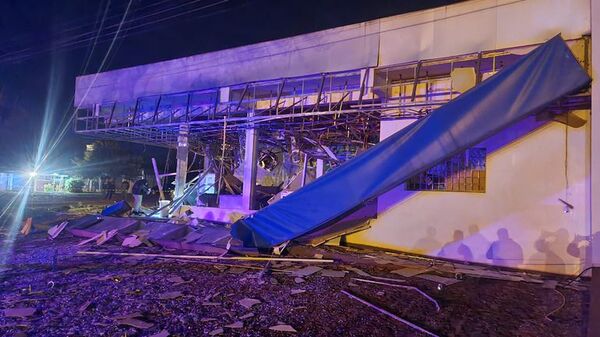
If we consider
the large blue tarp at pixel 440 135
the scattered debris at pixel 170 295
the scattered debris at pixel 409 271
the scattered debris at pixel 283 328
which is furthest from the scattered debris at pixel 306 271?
the scattered debris at pixel 283 328

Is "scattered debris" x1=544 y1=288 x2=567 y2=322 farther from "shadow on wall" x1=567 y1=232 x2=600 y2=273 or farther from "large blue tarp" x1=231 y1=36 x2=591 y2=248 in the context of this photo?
"large blue tarp" x1=231 y1=36 x2=591 y2=248

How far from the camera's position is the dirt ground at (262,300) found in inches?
159

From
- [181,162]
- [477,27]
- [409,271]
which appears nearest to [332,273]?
[409,271]

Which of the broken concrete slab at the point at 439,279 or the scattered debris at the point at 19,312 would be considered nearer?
the scattered debris at the point at 19,312

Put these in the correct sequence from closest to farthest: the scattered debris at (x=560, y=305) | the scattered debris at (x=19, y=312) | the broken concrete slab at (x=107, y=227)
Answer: the scattered debris at (x=19, y=312) < the scattered debris at (x=560, y=305) < the broken concrete slab at (x=107, y=227)

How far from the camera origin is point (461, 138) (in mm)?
6398

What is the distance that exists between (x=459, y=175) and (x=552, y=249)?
7.35 feet

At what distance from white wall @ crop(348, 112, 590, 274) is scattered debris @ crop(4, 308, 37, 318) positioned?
7.05 metres

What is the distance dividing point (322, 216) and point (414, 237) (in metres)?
2.54

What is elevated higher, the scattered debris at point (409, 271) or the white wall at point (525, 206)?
the white wall at point (525, 206)

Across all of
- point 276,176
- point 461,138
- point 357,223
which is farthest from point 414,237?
point 276,176

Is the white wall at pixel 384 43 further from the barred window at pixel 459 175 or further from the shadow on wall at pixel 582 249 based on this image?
the shadow on wall at pixel 582 249

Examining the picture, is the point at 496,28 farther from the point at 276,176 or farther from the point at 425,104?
the point at 276,176

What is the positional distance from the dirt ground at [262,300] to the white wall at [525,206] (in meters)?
0.79
